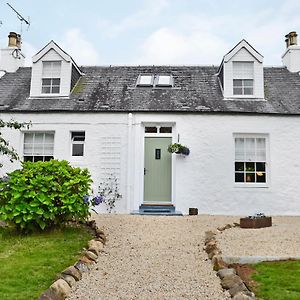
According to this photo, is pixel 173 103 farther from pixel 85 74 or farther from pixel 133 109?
pixel 85 74

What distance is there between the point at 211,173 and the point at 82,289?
9051 millimetres

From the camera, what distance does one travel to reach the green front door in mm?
13867

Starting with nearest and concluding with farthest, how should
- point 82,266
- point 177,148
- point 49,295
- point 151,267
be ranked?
1. point 49,295
2. point 82,266
3. point 151,267
4. point 177,148

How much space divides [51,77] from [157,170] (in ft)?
20.0

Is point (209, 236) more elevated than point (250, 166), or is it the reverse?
point (250, 166)

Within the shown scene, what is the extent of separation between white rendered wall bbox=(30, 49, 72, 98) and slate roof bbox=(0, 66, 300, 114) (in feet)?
1.28

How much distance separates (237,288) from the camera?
200 inches

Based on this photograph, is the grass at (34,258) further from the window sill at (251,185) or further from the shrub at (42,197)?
the window sill at (251,185)

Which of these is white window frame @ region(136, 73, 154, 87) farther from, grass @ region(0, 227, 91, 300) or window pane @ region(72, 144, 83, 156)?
grass @ region(0, 227, 91, 300)

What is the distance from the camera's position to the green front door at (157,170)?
13.9m

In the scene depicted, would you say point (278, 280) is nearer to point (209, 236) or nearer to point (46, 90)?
point (209, 236)

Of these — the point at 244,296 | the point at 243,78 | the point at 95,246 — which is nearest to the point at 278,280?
the point at 244,296

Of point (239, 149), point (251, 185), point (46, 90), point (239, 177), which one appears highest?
point (46, 90)

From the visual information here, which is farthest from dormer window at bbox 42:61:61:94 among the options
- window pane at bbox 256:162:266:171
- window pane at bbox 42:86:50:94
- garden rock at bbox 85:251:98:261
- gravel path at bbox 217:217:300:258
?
garden rock at bbox 85:251:98:261
